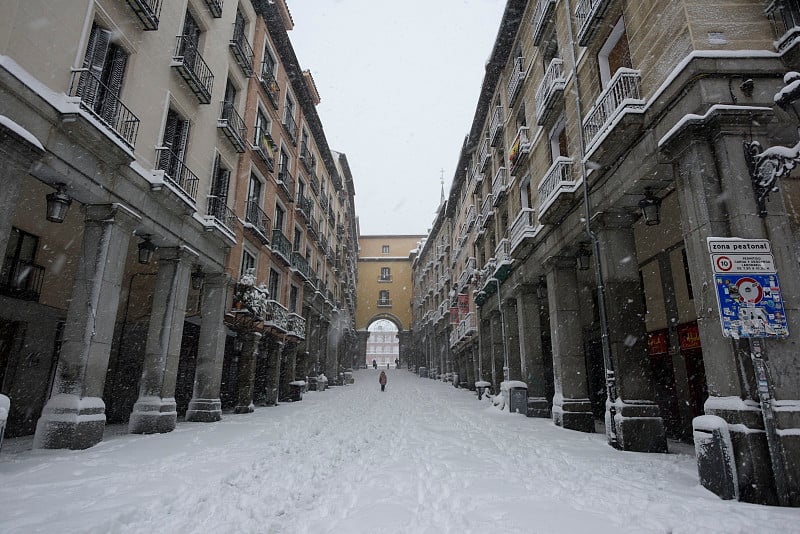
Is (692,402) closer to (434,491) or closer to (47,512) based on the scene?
(434,491)

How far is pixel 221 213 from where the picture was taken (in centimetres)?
1404

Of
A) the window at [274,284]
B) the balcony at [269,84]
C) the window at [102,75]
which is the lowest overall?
the window at [274,284]

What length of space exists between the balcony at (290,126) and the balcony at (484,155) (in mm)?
10267

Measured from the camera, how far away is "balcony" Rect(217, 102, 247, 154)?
45.8ft

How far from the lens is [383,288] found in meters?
61.2

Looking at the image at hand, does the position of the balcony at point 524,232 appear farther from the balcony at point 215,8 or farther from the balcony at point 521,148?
the balcony at point 215,8

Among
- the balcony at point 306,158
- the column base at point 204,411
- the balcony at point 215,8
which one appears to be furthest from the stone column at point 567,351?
the balcony at point 306,158

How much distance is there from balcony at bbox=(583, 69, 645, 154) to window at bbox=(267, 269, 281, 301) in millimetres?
14590

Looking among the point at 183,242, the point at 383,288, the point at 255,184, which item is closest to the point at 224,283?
the point at 183,242

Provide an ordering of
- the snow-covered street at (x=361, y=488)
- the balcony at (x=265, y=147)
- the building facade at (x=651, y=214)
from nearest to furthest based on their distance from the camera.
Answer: the snow-covered street at (x=361, y=488), the building facade at (x=651, y=214), the balcony at (x=265, y=147)

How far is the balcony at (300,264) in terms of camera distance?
862 inches

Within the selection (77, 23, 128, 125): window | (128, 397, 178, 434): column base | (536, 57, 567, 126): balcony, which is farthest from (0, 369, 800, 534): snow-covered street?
(536, 57, 567, 126): balcony

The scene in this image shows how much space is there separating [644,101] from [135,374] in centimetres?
1534

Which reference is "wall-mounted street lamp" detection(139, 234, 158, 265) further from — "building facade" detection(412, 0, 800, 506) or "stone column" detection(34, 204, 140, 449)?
"building facade" detection(412, 0, 800, 506)
